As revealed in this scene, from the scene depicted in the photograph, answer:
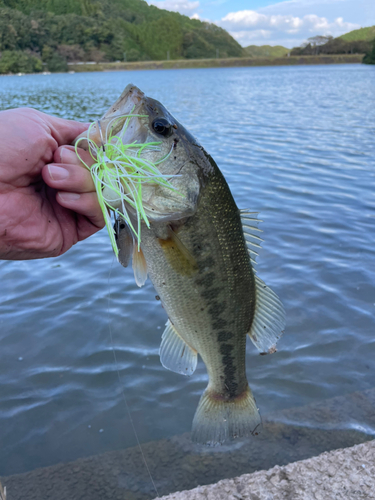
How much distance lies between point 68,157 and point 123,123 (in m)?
0.31

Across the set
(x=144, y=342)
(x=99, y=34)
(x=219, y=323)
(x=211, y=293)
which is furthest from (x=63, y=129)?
(x=99, y=34)

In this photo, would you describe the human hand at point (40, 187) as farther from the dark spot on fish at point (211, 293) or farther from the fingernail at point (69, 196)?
the dark spot on fish at point (211, 293)

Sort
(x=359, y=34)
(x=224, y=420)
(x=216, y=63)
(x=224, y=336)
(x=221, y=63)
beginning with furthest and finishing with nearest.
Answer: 1. (x=359, y=34)
2. (x=221, y=63)
3. (x=216, y=63)
4. (x=224, y=420)
5. (x=224, y=336)

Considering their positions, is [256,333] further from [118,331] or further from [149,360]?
[118,331]

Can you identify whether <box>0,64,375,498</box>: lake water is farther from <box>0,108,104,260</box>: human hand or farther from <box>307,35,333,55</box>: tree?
<box>307,35,333,55</box>: tree

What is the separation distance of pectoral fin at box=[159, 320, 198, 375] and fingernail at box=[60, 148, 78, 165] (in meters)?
1.10

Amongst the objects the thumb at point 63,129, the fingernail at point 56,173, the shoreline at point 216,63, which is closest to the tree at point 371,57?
the shoreline at point 216,63

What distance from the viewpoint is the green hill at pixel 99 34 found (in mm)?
30078

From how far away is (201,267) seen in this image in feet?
7.16

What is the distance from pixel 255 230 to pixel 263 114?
23.6 metres

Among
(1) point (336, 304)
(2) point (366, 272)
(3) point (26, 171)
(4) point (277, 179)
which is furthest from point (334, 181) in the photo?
→ (3) point (26, 171)

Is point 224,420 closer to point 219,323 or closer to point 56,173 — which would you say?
point 219,323

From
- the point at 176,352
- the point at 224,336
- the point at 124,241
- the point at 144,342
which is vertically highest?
the point at 124,241

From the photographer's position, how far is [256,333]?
99.1 inches
